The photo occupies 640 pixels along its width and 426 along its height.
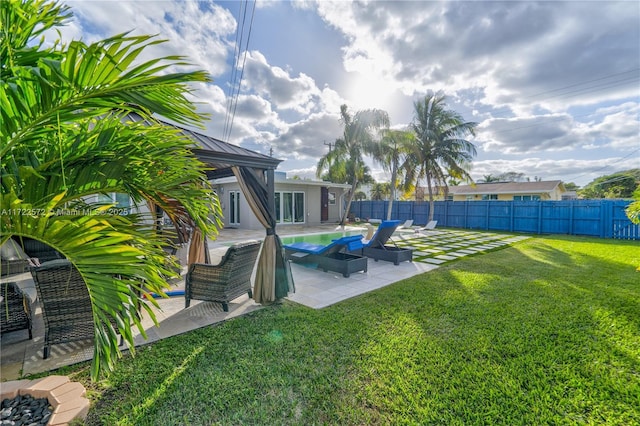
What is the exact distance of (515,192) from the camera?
25.8m

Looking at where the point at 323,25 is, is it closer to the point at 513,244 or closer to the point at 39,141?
the point at 39,141

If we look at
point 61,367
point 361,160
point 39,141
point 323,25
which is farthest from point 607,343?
point 361,160

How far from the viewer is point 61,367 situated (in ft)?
9.08

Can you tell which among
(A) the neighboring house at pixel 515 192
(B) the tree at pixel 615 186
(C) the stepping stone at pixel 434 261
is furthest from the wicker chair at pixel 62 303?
(B) the tree at pixel 615 186

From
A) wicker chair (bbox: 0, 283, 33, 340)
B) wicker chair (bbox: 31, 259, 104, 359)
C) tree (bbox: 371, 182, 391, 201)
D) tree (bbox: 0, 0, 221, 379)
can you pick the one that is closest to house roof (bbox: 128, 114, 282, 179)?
tree (bbox: 0, 0, 221, 379)

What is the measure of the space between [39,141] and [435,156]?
18342 millimetres

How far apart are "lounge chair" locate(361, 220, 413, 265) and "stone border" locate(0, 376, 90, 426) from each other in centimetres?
618

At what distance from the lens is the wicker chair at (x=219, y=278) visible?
13.3ft

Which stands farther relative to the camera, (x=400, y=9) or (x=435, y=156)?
(x=435, y=156)

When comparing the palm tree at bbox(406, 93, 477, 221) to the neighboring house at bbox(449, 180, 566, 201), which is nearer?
the palm tree at bbox(406, 93, 477, 221)

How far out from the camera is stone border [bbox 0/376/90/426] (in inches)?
75.8

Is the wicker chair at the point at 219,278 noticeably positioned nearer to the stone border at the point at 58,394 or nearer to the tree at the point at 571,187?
the stone border at the point at 58,394

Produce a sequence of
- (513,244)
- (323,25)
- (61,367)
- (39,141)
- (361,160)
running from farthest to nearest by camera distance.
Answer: (361,160)
(513,244)
(323,25)
(61,367)
(39,141)

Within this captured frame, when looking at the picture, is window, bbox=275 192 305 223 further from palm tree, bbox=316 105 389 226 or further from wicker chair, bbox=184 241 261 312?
wicker chair, bbox=184 241 261 312
